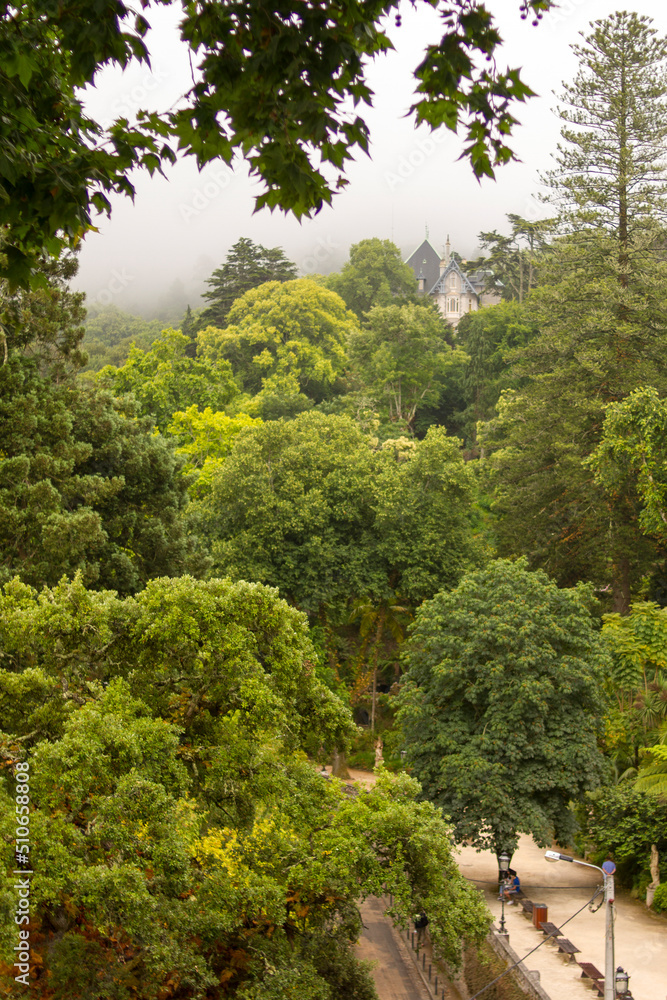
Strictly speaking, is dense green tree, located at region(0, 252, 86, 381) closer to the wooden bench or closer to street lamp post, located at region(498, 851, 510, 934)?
street lamp post, located at region(498, 851, 510, 934)

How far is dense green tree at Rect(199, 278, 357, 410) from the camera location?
4928 cm

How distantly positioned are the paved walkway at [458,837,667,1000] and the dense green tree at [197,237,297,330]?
42.1m

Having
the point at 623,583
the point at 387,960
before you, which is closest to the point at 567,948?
the point at 387,960

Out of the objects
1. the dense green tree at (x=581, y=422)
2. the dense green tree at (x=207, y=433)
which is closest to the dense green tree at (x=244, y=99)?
the dense green tree at (x=581, y=422)

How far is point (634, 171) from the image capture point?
97.0 ft

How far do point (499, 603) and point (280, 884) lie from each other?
10.8 meters

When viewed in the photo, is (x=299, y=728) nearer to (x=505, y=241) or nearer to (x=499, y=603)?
(x=499, y=603)

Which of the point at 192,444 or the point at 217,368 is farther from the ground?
the point at 217,368

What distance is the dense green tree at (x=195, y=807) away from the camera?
967 centimetres

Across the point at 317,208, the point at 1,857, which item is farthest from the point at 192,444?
the point at 317,208

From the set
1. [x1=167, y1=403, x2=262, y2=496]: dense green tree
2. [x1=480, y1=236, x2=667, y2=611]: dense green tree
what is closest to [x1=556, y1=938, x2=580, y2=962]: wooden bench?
[x1=480, y1=236, x2=667, y2=611]: dense green tree

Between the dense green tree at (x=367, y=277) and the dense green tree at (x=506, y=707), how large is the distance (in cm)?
4417

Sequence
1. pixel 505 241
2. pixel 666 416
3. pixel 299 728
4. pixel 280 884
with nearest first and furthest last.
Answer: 1. pixel 280 884
2. pixel 299 728
3. pixel 666 416
4. pixel 505 241

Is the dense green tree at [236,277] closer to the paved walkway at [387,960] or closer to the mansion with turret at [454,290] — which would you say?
the mansion with turret at [454,290]
